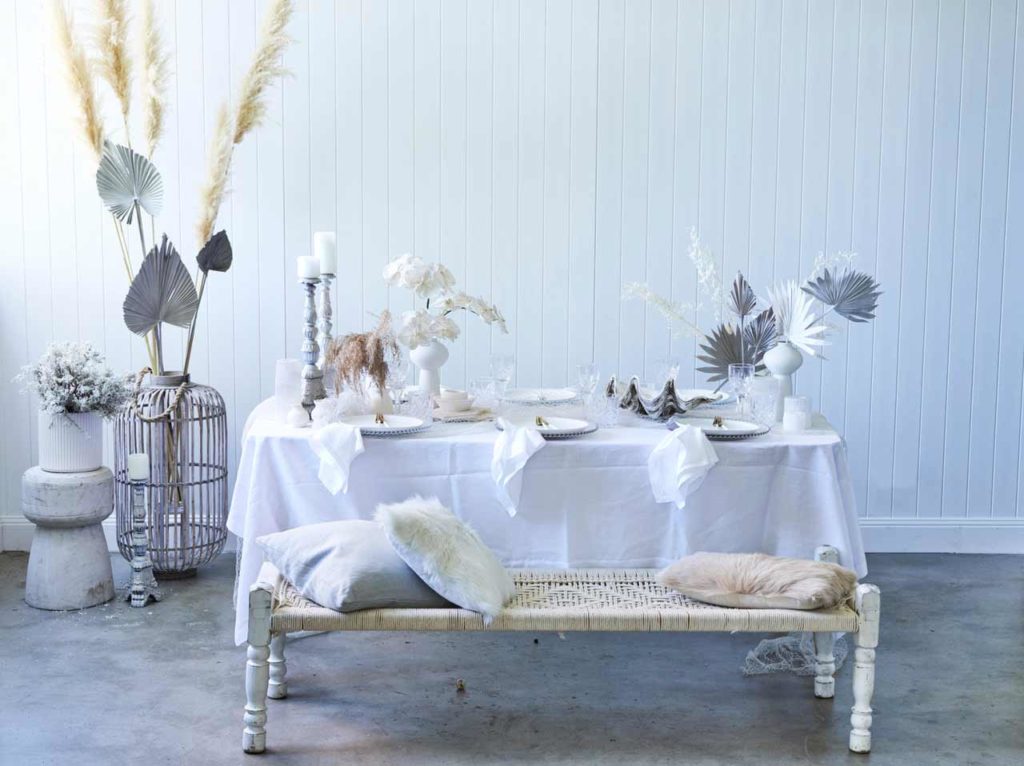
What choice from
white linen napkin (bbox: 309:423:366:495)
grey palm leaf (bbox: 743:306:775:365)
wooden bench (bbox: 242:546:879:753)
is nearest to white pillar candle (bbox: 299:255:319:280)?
white linen napkin (bbox: 309:423:366:495)

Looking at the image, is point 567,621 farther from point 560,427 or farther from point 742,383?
point 742,383

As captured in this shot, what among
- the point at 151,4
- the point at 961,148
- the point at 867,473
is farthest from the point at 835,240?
the point at 151,4

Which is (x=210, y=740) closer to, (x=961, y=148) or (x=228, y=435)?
(x=228, y=435)

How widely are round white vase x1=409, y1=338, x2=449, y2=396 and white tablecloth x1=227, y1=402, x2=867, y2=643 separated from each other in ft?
1.33

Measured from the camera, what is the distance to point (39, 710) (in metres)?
3.16

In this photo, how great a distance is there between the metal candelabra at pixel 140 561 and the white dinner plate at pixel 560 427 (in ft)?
4.73

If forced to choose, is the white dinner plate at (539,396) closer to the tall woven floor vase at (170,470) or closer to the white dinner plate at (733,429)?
the white dinner plate at (733,429)

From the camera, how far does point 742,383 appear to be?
3492 mm

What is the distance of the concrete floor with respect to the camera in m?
2.95

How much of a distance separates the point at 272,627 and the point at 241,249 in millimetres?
2205

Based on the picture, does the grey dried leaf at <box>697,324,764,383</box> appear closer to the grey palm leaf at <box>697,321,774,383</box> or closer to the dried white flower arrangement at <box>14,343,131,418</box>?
the grey palm leaf at <box>697,321,774,383</box>

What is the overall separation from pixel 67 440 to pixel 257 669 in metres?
1.55

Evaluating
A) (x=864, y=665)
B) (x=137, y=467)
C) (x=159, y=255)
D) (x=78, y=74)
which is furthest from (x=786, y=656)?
(x=78, y=74)

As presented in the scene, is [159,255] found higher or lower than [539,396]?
higher
